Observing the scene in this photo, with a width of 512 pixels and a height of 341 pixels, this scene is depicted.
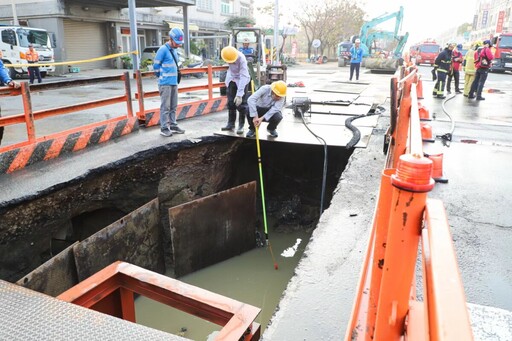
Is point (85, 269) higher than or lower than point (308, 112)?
lower

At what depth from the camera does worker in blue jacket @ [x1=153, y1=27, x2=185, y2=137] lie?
6167 millimetres

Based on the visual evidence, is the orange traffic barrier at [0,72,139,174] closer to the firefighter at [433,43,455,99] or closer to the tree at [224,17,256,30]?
the firefighter at [433,43,455,99]

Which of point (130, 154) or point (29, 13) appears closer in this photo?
point (130, 154)

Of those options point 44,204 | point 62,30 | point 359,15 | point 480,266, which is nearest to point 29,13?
point 62,30

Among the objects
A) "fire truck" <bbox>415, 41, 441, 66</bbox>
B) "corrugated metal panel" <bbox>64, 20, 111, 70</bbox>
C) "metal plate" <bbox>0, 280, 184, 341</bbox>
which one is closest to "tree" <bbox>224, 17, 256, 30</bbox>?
"corrugated metal panel" <bbox>64, 20, 111, 70</bbox>

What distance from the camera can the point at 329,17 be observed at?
42.3m

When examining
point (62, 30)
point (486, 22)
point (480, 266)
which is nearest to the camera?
point (480, 266)

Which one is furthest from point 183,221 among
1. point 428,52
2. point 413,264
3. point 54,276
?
point 428,52

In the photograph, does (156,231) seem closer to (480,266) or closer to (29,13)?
(480,266)

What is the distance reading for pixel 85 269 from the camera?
4703 millimetres

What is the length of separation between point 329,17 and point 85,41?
26735 millimetres

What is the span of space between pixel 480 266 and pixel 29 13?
25.8 metres

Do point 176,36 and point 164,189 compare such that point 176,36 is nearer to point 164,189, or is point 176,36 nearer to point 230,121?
point 230,121

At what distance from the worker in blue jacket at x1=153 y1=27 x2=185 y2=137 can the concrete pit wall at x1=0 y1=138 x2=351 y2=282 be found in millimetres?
680
